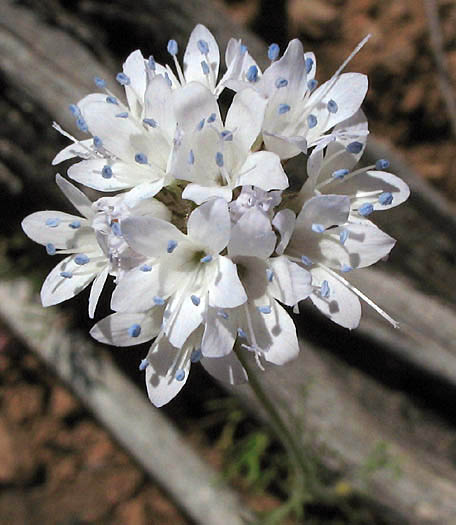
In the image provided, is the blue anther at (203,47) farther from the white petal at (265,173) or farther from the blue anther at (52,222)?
the blue anther at (52,222)

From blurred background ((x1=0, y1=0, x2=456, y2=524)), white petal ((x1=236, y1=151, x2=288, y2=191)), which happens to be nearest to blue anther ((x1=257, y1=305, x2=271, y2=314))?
white petal ((x1=236, y1=151, x2=288, y2=191))

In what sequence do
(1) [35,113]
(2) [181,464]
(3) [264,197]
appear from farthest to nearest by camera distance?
(2) [181,464]
(1) [35,113]
(3) [264,197]

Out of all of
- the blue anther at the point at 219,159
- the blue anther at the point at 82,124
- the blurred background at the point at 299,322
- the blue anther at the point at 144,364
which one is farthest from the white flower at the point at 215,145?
the blurred background at the point at 299,322

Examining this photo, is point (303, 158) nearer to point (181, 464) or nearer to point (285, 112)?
point (285, 112)

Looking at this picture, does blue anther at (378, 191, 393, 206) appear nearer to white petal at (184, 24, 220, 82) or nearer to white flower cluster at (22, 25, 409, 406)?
white flower cluster at (22, 25, 409, 406)

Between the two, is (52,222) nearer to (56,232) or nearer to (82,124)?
(56,232)

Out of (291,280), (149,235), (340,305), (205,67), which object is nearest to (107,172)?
(149,235)

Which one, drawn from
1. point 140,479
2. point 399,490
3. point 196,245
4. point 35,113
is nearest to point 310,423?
point 399,490
